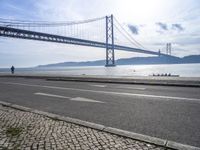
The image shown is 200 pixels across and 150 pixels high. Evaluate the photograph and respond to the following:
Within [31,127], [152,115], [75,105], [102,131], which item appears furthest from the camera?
[75,105]

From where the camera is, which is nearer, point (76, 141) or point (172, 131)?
point (76, 141)

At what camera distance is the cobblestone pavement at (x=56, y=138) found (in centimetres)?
391

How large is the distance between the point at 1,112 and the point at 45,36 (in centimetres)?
5560

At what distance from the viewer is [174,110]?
6.75 metres

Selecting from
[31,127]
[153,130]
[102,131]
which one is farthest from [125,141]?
[31,127]

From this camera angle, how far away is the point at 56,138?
4.34m

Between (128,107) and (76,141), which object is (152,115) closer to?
(128,107)

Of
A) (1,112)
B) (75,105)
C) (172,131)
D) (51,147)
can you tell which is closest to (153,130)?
(172,131)

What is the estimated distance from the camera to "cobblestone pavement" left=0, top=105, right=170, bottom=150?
3908 mm

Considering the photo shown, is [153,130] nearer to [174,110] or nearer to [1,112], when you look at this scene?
[174,110]

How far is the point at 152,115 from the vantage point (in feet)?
20.6

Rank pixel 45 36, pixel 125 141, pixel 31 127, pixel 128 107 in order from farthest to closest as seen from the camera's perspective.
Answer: pixel 45 36, pixel 128 107, pixel 31 127, pixel 125 141

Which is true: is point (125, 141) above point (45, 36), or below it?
below

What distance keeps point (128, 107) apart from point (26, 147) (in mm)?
4290
